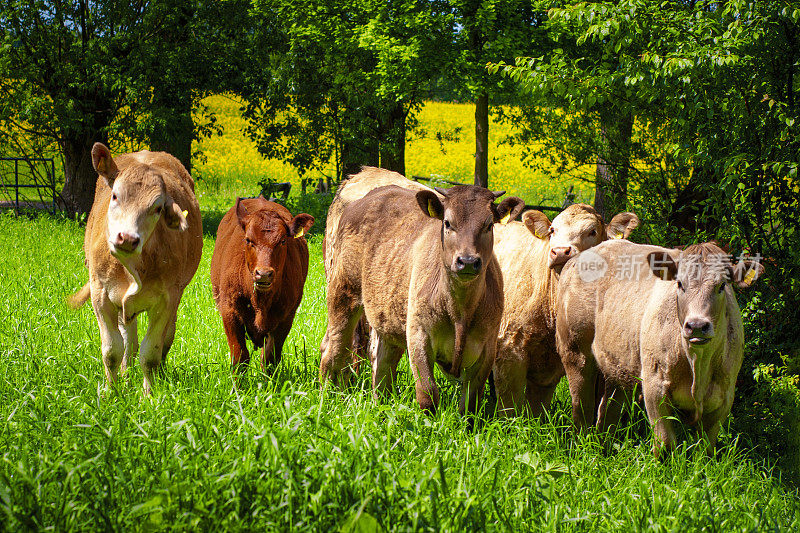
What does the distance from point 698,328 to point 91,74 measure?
1598cm

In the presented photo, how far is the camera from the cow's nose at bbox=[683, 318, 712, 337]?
5.16 m

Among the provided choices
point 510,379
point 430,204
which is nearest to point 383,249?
point 430,204

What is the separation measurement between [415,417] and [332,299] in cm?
225

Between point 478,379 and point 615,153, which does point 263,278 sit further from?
point 615,153

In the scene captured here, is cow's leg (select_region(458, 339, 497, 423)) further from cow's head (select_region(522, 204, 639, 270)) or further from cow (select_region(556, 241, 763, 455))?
cow's head (select_region(522, 204, 639, 270))

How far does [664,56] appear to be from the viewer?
7094 mm

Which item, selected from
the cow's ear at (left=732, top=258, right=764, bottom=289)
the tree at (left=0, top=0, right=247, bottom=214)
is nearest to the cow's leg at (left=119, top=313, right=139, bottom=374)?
the cow's ear at (left=732, top=258, right=764, bottom=289)

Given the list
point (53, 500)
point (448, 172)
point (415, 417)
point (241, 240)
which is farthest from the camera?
point (448, 172)

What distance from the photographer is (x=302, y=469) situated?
4062mm

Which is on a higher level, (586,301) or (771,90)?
(771,90)

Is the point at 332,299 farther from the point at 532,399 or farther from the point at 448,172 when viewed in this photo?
the point at 448,172

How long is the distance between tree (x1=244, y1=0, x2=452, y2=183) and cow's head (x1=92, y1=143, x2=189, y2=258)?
11.5 m

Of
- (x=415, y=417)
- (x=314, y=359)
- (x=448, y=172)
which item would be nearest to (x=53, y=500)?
(x=415, y=417)

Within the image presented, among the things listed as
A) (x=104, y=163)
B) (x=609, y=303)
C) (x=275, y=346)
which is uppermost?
(x=104, y=163)
